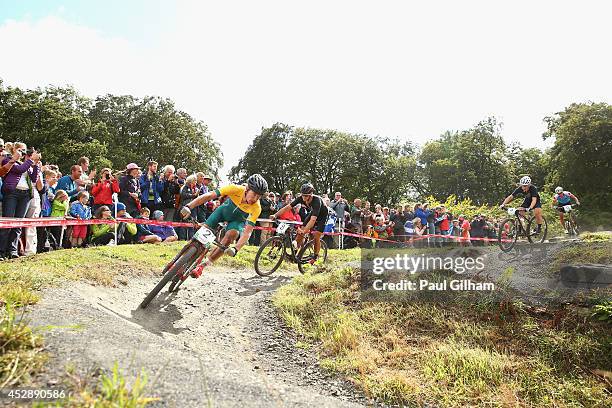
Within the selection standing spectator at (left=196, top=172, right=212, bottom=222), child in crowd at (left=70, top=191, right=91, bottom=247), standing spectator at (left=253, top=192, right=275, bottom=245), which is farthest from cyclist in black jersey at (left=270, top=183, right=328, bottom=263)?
child in crowd at (left=70, top=191, right=91, bottom=247)

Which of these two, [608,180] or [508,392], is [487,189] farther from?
[508,392]

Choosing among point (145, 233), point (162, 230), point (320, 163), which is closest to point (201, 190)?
point (162, 230)

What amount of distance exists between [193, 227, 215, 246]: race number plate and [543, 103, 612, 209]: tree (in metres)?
43.2

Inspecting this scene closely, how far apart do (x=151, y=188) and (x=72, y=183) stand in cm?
201

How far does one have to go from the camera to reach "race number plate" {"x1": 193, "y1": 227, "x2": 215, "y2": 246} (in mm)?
6418

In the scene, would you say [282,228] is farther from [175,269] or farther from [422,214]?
[422,214]

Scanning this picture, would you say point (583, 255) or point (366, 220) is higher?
point (366, 220)

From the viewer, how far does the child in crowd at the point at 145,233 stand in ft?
36.3

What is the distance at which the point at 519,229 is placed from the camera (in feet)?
40.6


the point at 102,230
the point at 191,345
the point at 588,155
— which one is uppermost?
the point at 588,155

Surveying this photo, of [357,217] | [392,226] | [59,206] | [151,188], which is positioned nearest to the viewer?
[59,206]

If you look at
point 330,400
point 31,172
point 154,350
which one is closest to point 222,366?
point 154,350

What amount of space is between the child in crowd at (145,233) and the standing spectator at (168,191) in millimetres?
697

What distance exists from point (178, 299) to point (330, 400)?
155 inches
